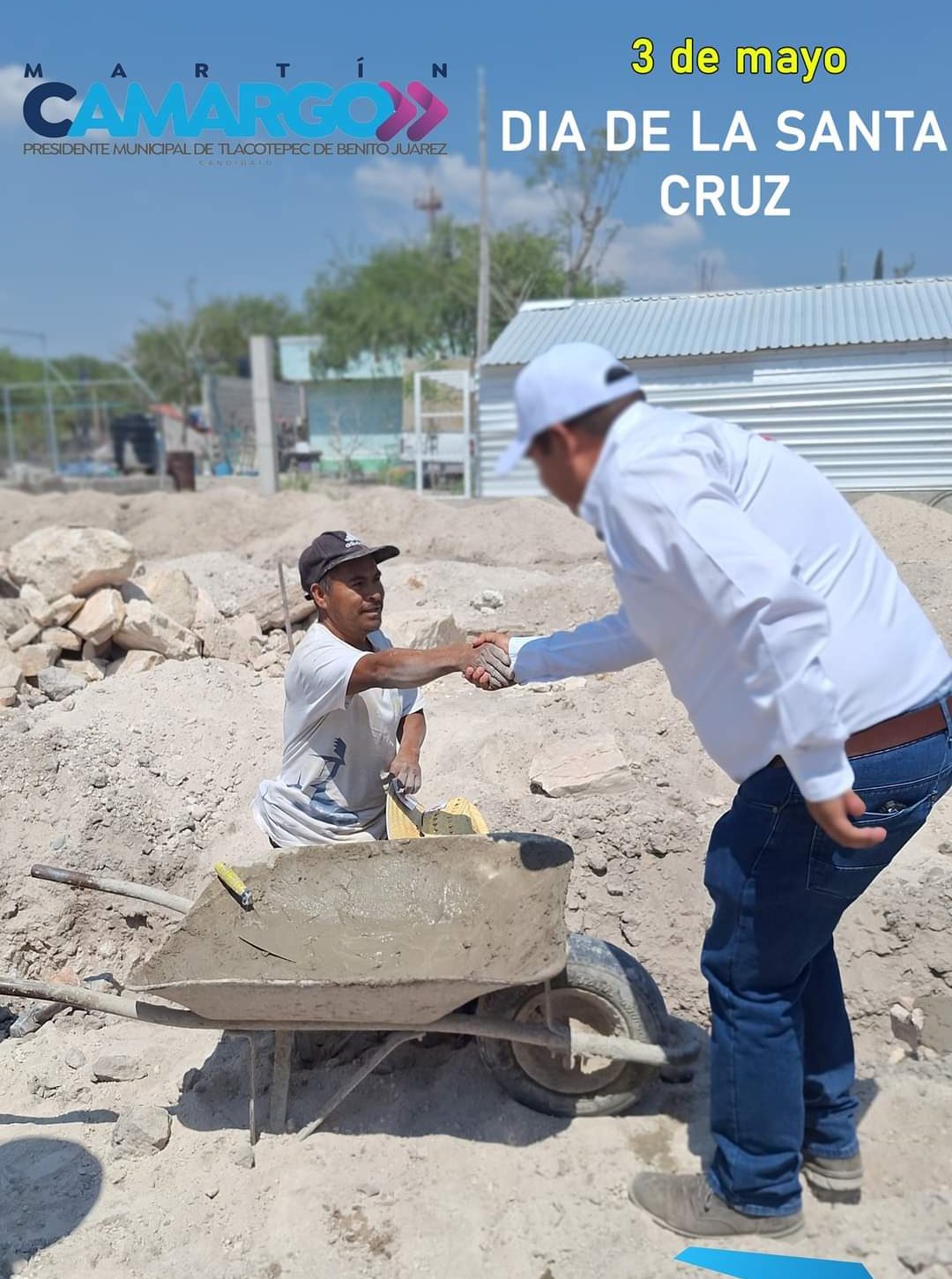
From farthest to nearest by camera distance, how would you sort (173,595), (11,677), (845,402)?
1. (845,402)
2. (173,595)
3. (11,677)

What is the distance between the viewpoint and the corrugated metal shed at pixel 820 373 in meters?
14.1

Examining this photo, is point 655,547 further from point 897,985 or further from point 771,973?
point 897,985

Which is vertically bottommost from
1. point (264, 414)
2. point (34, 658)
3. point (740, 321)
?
point (34, 658)

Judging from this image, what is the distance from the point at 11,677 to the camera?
6789mm

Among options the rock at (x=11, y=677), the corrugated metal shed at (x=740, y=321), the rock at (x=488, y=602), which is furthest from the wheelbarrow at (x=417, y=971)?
the corrugated metal shed at (x=740, y=321)

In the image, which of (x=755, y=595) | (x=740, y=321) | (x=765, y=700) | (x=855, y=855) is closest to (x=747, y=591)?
(x=755, y=595)

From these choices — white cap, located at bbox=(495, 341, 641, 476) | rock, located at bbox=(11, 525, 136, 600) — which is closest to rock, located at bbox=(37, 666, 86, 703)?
rock, located at bbox=(11, 525, 136, 600)

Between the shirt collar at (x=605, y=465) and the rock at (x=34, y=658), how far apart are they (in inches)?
242

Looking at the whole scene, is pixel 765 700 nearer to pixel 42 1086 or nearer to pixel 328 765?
pixel 328 765

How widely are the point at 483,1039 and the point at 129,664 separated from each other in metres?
5.23

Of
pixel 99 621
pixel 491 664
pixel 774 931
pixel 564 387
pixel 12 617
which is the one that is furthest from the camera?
pixel 12 617

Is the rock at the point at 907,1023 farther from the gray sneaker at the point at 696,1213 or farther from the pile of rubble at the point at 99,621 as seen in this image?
the pile of rubble at the point at 99,621

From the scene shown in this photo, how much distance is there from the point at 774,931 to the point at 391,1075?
1506mm

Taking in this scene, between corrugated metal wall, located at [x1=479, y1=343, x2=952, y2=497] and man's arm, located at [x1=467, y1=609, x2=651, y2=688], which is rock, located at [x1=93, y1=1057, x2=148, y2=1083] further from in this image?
corrugated metal wall, located at [x1=479, y1=343, x2=952, y2=497]
